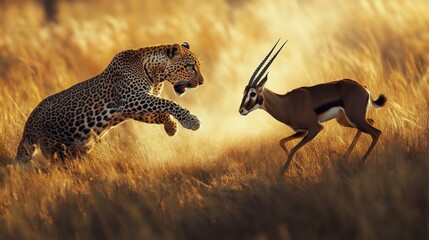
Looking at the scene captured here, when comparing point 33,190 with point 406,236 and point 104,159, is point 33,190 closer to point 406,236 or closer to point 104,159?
point 104,159

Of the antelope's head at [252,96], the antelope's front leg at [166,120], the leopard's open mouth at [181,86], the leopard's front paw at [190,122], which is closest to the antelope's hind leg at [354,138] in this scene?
the antelope's head at [252,96]

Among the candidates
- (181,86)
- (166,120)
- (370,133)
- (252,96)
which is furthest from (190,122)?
(370,133)

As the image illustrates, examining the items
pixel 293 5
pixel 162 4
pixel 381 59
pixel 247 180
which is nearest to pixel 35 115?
pixel 247 180

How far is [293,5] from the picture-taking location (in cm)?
1889

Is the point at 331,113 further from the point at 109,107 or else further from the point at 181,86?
the point at 109,107

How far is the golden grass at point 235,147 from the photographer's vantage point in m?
7.94

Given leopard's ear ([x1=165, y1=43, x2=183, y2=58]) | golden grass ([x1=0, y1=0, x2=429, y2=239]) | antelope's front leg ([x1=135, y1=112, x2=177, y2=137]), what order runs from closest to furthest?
golden grass ([x1=0, y1=0, x2=429, y2=239])
antelope's front leg ([x1=135, y1=112, x2=177, y2=137])
leopard's ear ([x1=165, y1=43, x2=183, y2=58])

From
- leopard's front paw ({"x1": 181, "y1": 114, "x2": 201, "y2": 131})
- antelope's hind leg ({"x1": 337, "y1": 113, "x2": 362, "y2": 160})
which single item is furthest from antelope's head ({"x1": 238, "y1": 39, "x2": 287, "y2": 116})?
leopard's front paw ({"x1": 181, "y1": 114, "x2": 201, "y2": 131})

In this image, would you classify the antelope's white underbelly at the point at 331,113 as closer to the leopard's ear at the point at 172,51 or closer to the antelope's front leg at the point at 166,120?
Result: the antelope's front leg at the point at 166,120

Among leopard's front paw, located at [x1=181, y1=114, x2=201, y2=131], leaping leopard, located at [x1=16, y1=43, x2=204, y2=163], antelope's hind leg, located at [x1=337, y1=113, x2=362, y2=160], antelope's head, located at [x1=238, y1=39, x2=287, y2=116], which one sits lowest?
antelope's hind leg, located at [x1=337, y1=113, x2=362, y2=160]

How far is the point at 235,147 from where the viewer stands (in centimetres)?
1130

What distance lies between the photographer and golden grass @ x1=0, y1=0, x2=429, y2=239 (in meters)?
7.94

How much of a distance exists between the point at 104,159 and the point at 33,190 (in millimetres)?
1730

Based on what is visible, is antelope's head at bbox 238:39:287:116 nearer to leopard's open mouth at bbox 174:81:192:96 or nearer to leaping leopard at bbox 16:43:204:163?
leaping leopard at bbox 16:43:204:163
